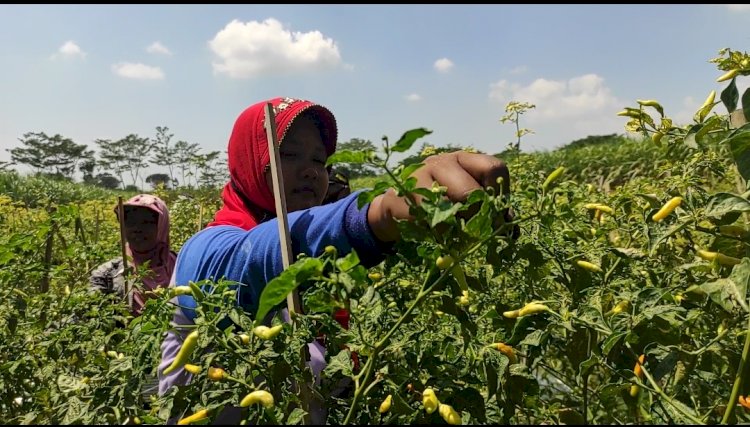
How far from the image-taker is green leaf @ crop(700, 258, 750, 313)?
28.9 inches

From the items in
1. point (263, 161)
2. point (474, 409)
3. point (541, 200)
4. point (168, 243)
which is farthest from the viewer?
point (168, 243)

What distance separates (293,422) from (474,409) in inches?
10.4

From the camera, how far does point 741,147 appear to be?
78 centimetres

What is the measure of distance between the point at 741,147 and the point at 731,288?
19cm

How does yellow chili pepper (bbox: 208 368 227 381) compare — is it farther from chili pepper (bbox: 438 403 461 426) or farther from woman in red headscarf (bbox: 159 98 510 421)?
chili pepper (bbox: 438 403 461 426)

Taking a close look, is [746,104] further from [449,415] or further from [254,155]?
[254,155]

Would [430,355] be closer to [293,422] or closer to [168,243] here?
[293,422]

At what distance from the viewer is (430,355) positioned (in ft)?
3.02

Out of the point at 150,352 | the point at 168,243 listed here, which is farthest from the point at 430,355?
the point at 168,243

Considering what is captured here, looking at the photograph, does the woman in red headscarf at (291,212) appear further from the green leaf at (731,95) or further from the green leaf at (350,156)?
the green leaf at (731,95)

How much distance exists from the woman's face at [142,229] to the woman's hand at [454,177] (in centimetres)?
341

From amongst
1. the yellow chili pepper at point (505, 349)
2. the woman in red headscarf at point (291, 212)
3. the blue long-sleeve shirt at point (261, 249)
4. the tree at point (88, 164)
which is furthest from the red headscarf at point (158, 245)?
the tree at point (88, 164)

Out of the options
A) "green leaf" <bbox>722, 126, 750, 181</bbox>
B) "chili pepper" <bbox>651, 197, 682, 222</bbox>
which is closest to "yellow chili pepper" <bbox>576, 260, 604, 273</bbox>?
"chili pepper" <bbox>651, 197, 682, 222</bbox>

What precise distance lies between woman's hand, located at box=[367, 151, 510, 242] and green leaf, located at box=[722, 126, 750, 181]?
0.30 meters
